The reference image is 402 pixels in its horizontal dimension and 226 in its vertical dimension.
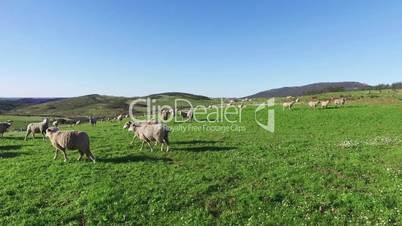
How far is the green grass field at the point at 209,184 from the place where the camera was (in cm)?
1459

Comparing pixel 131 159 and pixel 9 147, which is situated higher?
pixel 9 147

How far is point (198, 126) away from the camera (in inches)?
1575

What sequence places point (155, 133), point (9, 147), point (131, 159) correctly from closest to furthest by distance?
point (131, 159)
point (155, 133)
point (9, 147)

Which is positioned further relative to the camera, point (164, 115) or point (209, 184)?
point (164, 115)

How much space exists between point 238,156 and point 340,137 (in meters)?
12.8

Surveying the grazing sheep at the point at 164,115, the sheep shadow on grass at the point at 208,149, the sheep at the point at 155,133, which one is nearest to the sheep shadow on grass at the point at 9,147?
the sheep at the point at 155,133

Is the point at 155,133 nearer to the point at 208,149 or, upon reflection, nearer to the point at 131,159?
the point at 131,159

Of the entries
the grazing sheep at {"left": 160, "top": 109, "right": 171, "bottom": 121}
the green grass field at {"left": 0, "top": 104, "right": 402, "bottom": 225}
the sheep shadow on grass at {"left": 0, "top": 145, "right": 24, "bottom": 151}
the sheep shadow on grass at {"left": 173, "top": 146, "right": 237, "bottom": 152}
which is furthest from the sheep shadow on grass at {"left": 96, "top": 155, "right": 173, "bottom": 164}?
the grazing sheep at {"left": 160, "top": 109, "right": 171, "bottom": 121}

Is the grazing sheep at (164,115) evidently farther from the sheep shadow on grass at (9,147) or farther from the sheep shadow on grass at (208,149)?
the sheep shadow on grass at (208,149)

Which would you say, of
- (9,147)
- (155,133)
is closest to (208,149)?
(155,133)

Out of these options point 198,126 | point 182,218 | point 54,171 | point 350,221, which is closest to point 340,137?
point 198,126

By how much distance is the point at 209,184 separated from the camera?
17.6 meters

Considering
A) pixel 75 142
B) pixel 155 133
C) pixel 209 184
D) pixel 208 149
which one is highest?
pixel 155 133

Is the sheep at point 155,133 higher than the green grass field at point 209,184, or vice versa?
the sheep at point 155,133
